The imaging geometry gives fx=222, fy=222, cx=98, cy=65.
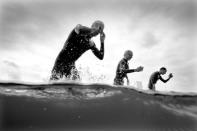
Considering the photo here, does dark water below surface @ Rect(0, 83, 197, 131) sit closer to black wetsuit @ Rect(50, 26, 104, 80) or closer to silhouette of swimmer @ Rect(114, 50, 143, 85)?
silhouette of swimmer @ Rect(114, 50, 143, 85)

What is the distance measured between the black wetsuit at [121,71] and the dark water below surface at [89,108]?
1.02 feet

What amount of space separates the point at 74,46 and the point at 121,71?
2.07 m

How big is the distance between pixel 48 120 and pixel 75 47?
3351 millimetres

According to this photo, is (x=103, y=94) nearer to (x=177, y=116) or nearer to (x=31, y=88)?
(x=31, y=88)

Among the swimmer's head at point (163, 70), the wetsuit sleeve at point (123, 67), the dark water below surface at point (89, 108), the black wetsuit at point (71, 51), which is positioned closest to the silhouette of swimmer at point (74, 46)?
the black wetsuit at point (71, 51)

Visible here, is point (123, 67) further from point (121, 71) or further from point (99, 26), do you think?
point (99, 26)

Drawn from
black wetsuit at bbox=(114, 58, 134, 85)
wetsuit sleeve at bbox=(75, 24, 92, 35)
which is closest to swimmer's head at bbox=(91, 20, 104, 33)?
wetsuit sleeve at bbox=(75, 24, 92, 35)

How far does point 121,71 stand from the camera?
7.14 m

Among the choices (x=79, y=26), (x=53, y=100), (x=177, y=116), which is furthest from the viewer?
(x=177, y=116)

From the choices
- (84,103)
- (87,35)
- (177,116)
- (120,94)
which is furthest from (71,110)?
(177,116)

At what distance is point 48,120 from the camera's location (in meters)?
7.79

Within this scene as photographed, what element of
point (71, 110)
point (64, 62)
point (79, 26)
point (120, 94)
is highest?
point (79, 26)

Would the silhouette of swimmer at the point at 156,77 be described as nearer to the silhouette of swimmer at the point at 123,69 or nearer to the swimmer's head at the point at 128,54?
the silhouette of swimmer at the point at 123,69

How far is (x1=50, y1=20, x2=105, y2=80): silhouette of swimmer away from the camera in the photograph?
18.3 feet
